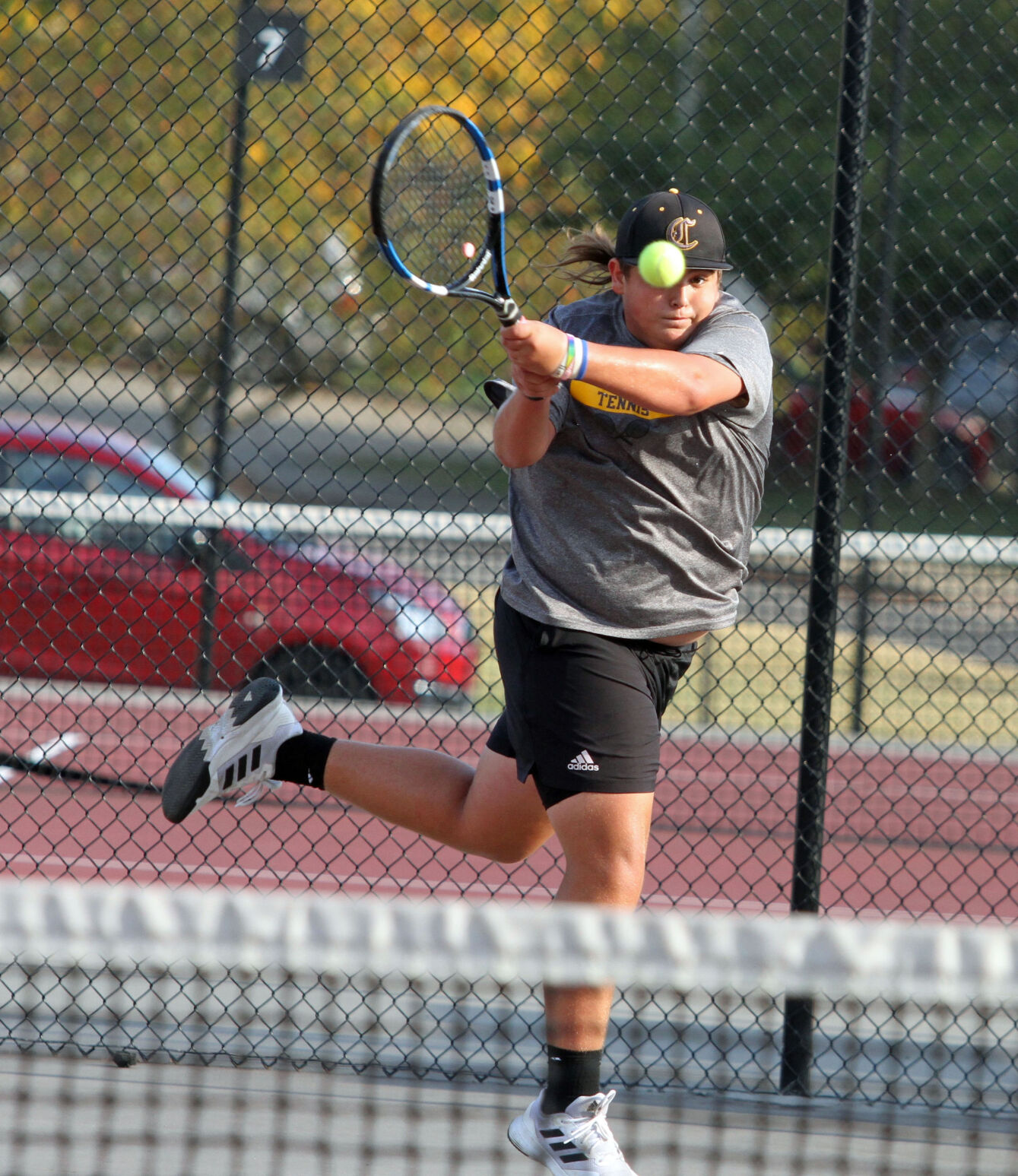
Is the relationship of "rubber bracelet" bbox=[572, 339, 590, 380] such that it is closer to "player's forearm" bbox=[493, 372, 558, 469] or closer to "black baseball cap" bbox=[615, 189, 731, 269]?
"player's forearm" bbox=[493, 372, 558, 469]

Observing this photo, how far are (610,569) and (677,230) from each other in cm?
61

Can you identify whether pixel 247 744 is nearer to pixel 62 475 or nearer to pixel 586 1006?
pixel 586 1006

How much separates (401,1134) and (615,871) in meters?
0.88

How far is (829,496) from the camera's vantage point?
325 cm

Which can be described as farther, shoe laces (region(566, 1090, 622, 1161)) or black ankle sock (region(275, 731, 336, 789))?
black ankle sock (region(275, 731, 336, 789))

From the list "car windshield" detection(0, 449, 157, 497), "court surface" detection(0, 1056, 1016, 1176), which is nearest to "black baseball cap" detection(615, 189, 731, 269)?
"court surface" detection(0, 1056, 1016, 1176)

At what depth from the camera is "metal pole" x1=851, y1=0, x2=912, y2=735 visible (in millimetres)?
4074

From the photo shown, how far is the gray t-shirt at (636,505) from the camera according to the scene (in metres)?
2.59

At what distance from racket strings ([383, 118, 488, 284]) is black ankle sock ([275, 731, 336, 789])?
0.98m

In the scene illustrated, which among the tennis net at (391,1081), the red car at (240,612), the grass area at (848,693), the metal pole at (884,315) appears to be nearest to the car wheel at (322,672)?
the red car at (240,612)

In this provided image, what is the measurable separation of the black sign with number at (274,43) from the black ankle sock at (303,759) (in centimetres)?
173

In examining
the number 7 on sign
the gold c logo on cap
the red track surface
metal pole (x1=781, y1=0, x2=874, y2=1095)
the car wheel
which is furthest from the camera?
the car wheel

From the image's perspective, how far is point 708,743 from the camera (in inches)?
252

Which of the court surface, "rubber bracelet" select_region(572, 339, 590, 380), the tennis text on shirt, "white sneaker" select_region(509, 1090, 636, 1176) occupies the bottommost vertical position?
the court surface
